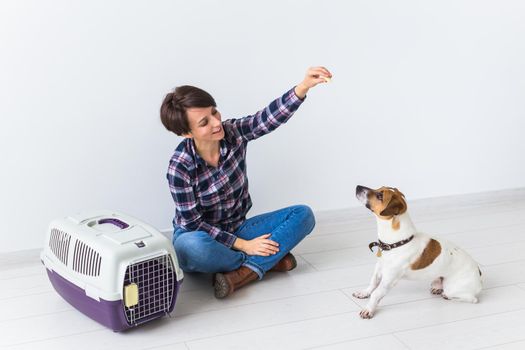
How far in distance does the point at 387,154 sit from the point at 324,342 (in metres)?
1.10

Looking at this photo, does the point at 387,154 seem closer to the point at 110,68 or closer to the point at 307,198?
the point at 307,198

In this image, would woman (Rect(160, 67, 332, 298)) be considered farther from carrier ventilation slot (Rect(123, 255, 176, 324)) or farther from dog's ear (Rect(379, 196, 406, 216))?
dog's ear (Rect(379, 196, 406, 216))

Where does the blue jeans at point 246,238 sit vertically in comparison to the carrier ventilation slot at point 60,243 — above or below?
below

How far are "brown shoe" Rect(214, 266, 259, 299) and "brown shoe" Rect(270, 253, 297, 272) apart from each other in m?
0.12

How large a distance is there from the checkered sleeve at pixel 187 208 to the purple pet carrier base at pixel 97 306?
0.25 m

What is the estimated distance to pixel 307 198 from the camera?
8.45 ft

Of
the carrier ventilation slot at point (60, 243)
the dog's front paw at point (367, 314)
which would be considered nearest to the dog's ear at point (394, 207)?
the dog's front paw at point (367, 314)

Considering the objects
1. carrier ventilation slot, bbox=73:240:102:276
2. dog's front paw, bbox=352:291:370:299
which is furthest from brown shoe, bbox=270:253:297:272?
carrier ventilation slot, bbox=73:240:102:276

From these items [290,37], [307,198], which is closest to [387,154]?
[307,198]

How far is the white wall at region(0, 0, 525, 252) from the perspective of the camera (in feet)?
7.14

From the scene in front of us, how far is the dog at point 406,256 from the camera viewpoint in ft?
5.94

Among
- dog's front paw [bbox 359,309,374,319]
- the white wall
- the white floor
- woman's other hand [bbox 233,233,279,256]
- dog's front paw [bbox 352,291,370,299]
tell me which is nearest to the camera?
the white floor

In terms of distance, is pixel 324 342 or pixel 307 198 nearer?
pixel 324 342

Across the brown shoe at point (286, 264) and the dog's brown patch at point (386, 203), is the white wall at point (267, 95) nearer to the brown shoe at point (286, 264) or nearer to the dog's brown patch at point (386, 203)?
the brown shoe at point (286, 264)
